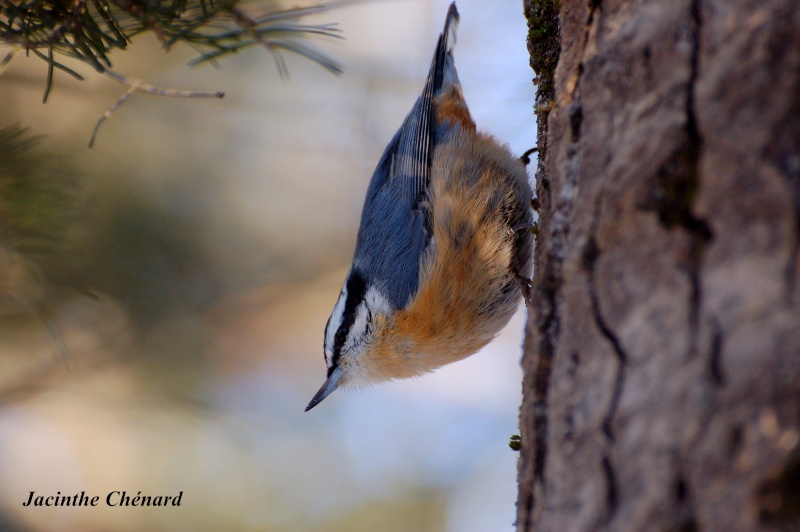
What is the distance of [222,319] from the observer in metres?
4.38

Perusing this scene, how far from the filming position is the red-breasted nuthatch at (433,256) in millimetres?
2643

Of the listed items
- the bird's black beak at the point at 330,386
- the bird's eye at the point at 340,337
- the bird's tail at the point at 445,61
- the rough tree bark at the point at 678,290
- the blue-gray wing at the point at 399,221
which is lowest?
the rough tree bark at the point at 678,290

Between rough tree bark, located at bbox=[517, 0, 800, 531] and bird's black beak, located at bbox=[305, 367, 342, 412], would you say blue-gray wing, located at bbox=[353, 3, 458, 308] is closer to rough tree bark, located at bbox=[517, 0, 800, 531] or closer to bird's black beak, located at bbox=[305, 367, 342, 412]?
bird's black beak, located at bbox=[305, 367, 342, 412]

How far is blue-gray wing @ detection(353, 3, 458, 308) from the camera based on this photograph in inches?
111

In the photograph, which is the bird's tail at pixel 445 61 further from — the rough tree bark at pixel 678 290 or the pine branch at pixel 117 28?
the rough tree bark at pixel 678 290

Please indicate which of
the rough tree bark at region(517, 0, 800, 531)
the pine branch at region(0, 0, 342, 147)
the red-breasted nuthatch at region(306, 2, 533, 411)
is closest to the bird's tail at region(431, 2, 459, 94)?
the red-breasted nuthatch at region(306, 2, 533, 411)

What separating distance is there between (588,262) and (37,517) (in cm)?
361

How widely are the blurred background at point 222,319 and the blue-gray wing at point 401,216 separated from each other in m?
1.29

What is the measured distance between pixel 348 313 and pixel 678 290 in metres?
2.05

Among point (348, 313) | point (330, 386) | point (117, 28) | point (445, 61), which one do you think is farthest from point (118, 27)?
point (445, 61)

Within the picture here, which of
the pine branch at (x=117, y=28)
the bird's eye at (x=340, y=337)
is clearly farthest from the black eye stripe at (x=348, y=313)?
the pine branch at (x=117, y=28)

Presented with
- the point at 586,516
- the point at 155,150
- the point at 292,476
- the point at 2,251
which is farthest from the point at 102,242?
the point at 586,516

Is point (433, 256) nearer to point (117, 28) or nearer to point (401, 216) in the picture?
point (401, 216)

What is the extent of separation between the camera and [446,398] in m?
4.65
